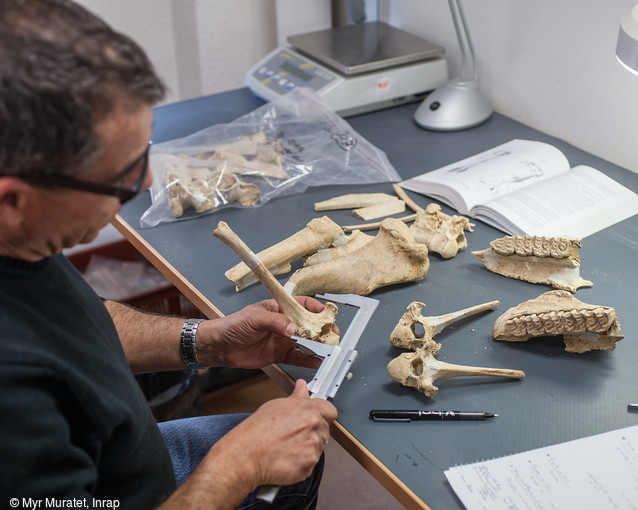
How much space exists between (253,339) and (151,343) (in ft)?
0.71

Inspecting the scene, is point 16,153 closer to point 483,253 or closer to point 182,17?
point 483,253

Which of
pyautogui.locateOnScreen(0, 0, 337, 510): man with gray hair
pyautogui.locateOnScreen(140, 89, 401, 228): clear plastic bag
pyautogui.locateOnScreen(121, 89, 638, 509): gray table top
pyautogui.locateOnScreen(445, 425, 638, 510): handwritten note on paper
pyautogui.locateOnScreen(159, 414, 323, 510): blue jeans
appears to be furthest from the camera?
pyautogui.locateOnScreen(140, 89, 401, 228): clear plastic bag

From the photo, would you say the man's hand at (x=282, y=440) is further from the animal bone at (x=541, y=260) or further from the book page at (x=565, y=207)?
the book page at (x=565, y=207)

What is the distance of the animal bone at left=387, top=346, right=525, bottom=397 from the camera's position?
109 centimetres

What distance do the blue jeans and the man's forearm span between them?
0.14 m

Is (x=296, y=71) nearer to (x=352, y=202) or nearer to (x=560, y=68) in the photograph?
(x=352, y=202)

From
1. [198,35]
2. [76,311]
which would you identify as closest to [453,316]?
[76,311]

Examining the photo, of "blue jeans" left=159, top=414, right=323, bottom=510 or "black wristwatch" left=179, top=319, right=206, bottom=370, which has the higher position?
"black wristwatch" left=179, top=319, right=206, bottom=370

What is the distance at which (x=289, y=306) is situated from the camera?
118 centimetres

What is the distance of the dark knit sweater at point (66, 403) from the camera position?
78cm

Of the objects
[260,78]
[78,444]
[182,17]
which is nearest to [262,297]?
[78,444]

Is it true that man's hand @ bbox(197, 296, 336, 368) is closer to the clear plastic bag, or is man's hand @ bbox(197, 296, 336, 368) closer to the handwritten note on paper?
the handwritten note on paper

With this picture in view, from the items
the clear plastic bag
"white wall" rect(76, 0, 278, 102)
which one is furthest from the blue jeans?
"white wall" rect(76, 0, 278, 102)

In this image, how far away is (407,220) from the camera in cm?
158
